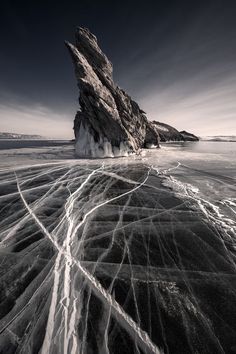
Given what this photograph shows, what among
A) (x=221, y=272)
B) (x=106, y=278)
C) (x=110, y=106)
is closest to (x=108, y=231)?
(x=106, y=278)

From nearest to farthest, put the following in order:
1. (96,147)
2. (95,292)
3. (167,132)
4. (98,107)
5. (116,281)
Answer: (95,292), (116,281), (98,107), (96,147), (167,132)

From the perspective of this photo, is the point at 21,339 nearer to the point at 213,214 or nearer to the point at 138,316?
the point at 138,316

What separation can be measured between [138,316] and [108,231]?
2.16m

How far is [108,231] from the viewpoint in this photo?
4.41 meters

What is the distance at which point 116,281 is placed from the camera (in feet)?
9.67

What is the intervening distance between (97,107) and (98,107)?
146mm

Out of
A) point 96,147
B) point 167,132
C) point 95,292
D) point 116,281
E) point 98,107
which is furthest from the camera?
point 167,132

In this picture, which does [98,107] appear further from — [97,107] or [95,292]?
[95,292]

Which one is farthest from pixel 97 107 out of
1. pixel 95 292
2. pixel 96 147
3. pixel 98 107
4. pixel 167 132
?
pixel 167 132

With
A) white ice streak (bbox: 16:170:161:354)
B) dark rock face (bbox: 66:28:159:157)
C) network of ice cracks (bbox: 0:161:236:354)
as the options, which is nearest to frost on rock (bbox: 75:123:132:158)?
dark rock face (bbox: 66:28:159:157)

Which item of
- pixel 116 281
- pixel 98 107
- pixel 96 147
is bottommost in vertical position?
pixel 116 281

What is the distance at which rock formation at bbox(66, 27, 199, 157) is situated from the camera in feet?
64.7

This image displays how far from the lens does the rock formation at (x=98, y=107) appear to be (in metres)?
19.7

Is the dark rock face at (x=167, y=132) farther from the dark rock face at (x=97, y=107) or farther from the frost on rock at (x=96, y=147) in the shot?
the frost on rock at (x=96, y=147)
